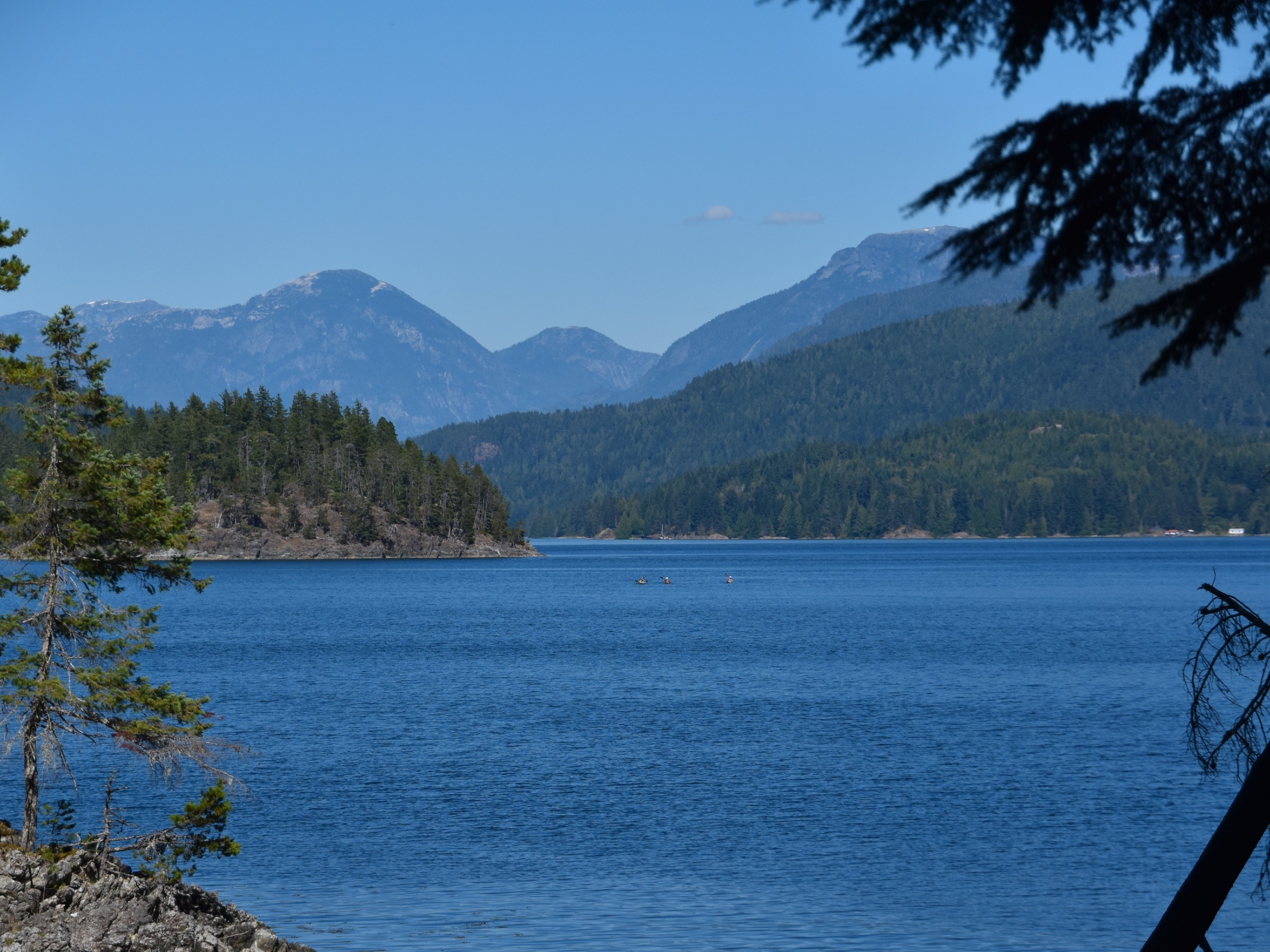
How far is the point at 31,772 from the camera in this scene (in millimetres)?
21234

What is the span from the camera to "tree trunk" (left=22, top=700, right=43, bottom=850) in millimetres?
21297

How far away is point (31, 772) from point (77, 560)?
12.3ft

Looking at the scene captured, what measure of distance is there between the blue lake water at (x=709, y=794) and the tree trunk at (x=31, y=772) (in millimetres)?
6049

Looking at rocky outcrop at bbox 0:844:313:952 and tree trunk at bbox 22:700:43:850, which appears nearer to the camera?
rocky outcrop at bbox 0:844:313:952

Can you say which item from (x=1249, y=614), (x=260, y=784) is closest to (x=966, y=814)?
(x=260, y=784)

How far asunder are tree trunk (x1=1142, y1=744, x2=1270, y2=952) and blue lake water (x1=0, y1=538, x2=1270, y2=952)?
1718 centimetres

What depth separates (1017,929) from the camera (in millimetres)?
26484

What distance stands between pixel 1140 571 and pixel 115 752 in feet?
578

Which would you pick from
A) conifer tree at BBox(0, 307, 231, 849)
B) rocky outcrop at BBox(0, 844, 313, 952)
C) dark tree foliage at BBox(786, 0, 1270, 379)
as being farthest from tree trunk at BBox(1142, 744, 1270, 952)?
rocky outcrop at BBox(0, 844, 313, 952)

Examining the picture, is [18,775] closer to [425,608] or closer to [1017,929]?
[1017,929]

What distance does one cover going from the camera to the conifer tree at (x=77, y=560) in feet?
70.3

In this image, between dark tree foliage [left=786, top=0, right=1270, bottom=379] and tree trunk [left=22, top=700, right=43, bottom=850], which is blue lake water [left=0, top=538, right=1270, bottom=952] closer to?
tree trunk [left=22, top=700, right=43, bottom=850]

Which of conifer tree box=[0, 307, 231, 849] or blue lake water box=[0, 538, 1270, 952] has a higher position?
conifer tree box=[0, 307, 231, 849]

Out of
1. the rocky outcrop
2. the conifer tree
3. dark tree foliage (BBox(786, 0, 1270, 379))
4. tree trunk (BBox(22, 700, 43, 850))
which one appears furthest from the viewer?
the conifer tree
